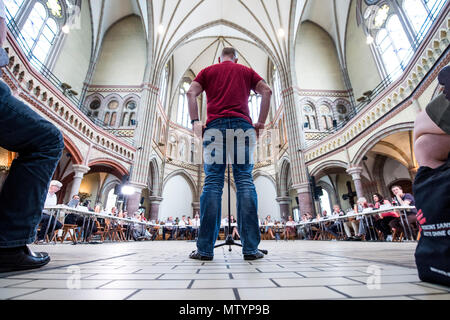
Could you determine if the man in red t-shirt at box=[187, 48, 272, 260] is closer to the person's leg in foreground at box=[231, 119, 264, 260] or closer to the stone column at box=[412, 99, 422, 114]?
the person's leg in foreground at box=[231, 119, 264, 260]

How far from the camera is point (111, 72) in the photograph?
14.4 m

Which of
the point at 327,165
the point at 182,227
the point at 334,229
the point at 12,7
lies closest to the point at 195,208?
the point at 182,227

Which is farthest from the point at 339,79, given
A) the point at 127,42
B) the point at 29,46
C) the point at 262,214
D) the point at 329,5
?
the point at 29,46

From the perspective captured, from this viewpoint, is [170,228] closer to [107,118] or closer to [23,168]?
[107,118]

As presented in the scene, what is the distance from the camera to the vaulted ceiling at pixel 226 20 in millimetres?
13531

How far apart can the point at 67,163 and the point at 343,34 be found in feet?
58.3

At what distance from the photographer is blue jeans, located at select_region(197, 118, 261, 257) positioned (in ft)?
5.63

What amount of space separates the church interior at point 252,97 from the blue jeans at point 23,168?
5.29 meters

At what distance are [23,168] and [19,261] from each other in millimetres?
455

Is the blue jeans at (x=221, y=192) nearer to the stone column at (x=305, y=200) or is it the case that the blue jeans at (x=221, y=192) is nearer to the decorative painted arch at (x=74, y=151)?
the decorative painted arch at (x=74, y=151)

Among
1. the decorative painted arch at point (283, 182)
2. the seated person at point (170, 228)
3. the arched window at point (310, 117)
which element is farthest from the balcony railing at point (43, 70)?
the arched window at point (310, 117)

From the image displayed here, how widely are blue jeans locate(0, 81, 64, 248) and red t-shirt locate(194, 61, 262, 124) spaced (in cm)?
113
